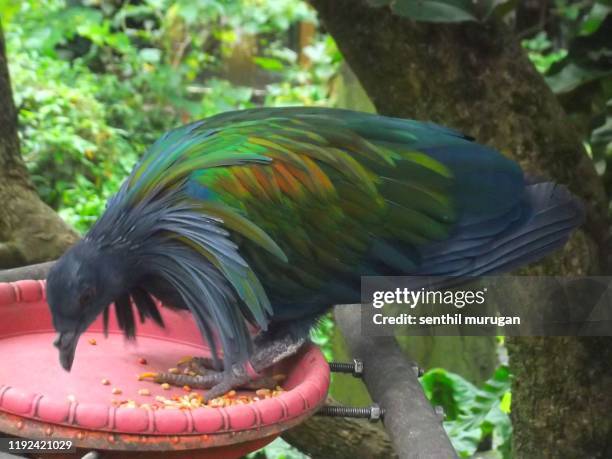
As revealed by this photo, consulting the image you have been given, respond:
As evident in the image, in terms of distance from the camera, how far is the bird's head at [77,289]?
1.27m

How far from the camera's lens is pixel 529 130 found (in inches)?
80.2

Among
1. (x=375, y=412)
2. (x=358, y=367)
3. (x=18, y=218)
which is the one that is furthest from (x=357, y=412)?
(x=18, y=218)

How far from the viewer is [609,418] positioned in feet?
6.72

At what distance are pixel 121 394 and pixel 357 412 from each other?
354mm

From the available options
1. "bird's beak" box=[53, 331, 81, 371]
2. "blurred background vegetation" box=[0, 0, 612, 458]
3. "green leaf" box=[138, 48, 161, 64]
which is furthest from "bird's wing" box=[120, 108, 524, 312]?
"green leaf" box=[138, 48, 161, 64]

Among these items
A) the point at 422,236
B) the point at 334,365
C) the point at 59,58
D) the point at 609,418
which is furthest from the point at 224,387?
the point at 59,58

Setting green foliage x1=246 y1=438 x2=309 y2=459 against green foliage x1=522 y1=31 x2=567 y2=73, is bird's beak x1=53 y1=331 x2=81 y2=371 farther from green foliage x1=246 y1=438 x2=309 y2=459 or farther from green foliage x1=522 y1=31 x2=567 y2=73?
green foliage x1=522 y1=31 x2=567 y2=73

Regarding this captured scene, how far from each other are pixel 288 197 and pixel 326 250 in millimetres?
111

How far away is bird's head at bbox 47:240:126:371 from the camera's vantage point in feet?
4.17

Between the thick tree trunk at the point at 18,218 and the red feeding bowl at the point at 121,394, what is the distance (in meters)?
0.58

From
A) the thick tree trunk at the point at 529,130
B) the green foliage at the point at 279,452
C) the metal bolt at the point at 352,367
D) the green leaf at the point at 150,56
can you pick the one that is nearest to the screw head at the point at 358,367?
the metal bolt at the point at 352,367

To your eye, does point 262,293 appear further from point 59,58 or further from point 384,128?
point 59,58

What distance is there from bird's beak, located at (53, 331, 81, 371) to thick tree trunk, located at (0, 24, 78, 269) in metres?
0.84

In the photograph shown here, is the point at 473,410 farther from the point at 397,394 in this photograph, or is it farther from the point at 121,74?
the point at 121,74
